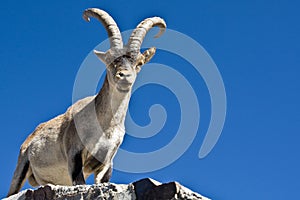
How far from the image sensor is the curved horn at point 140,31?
10234mm

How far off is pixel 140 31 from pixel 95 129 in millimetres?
1995

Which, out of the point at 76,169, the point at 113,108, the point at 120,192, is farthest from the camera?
the point at 113,108

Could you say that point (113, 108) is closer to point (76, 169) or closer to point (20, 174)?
point (76, 169)

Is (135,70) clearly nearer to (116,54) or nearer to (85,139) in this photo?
(116,54)

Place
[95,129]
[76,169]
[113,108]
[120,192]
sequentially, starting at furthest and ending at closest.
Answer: [113,108] < [95,129] < [76,169] < [120,192]

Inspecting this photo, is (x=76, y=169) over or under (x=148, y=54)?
under

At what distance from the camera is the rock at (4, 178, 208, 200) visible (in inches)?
228

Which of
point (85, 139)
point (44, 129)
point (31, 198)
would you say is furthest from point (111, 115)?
point (31, 198)

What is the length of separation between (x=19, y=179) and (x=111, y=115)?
2.51 metres

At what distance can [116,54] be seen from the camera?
10.1 m

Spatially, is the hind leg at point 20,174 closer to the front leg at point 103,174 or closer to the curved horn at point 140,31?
the front leg at point 103,174

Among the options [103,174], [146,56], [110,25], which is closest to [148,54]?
[146,56]

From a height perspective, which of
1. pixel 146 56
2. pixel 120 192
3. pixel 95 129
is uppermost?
pixel 146 56

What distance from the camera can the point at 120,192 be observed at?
6.16 metres
